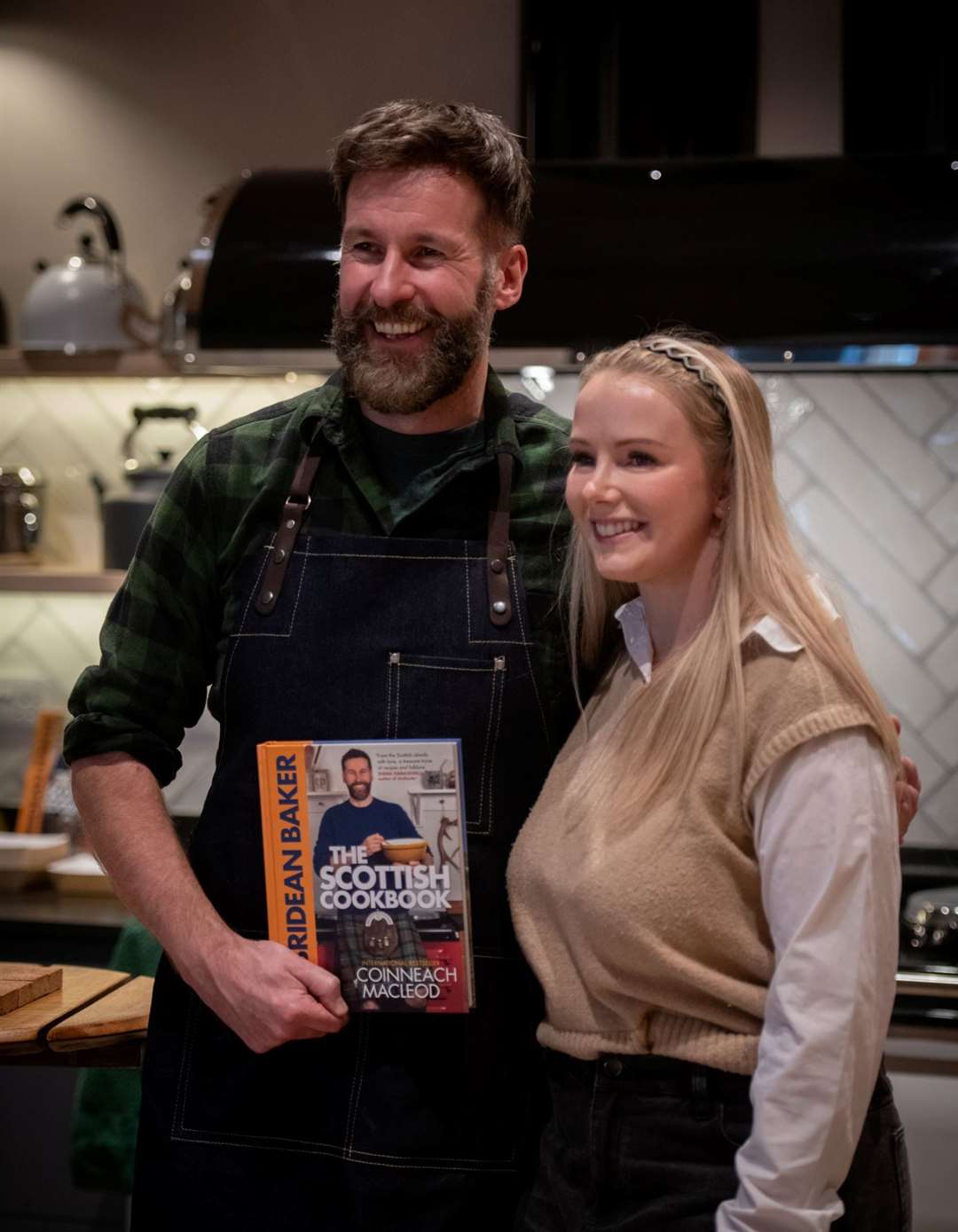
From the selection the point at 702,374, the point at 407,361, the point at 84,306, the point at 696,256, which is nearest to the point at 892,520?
the point at 696,256

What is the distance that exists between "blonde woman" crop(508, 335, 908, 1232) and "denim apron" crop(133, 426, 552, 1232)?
0.11m

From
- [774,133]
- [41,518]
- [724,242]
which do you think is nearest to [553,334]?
[724,242]

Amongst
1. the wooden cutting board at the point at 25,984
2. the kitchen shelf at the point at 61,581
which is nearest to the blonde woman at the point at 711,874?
the wooden cutting board at the point at 25,984

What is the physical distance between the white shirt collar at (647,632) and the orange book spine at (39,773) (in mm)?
2294

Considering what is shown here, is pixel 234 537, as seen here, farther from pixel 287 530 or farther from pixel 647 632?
pixel 647 632

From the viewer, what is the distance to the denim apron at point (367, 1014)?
5.08 feet

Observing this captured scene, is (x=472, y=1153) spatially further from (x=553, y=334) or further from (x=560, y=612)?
(x=553, y=334)

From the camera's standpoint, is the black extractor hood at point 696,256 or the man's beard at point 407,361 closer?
the man's beard at point 407,361

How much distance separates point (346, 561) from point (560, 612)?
0.81ft

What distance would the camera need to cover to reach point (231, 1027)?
59.5 inches

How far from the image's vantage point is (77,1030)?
5.69ft

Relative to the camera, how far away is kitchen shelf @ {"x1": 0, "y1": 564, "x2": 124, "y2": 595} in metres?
3.22

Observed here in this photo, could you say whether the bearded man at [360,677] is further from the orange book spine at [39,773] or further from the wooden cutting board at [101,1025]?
the orange book spine at [39,773]

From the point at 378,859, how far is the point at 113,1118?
1429 mm
